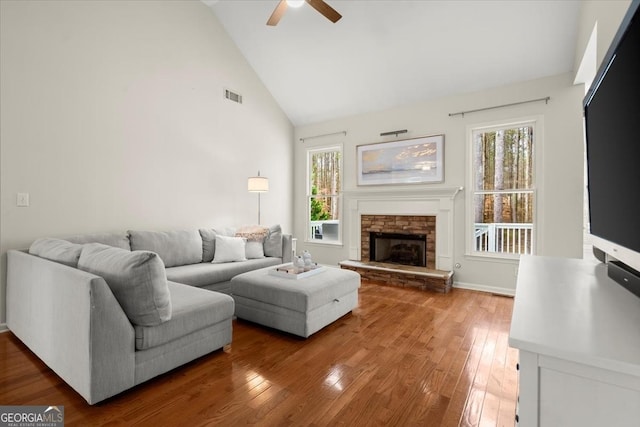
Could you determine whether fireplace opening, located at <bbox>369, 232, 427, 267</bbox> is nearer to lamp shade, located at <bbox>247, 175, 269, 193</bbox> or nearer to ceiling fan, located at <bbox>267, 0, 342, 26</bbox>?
lamp shade, located at <bbox>247, 175, 269, 193</bbox>

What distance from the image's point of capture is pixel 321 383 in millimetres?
1918

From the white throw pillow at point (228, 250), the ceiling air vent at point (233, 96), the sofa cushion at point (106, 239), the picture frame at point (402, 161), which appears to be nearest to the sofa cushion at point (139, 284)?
the sofa cushion at point (106, 239)

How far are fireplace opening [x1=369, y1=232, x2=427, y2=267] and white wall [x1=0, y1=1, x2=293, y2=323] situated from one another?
208 cm

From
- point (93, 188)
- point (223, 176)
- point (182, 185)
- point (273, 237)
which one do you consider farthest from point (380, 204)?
point (93, 188)

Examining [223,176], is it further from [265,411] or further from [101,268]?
[265,411]

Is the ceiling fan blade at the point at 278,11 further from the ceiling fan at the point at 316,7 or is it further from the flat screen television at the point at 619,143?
the flat screen television at the point at 619,143

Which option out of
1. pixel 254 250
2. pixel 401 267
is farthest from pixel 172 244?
pixel 401 267

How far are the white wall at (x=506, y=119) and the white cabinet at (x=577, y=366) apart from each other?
3.25 metres

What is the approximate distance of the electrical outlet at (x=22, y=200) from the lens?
9.18ft

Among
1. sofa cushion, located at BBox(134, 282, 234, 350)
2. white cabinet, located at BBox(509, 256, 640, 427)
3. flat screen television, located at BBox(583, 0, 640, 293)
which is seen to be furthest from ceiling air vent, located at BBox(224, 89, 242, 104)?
white cabinet, located at BBox(509, 256, 640, 427)

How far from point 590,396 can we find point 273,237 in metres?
3.84

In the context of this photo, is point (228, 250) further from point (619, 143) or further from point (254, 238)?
point (619, 143)

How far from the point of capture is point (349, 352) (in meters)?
2.34

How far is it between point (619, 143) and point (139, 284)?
227 centimetres
